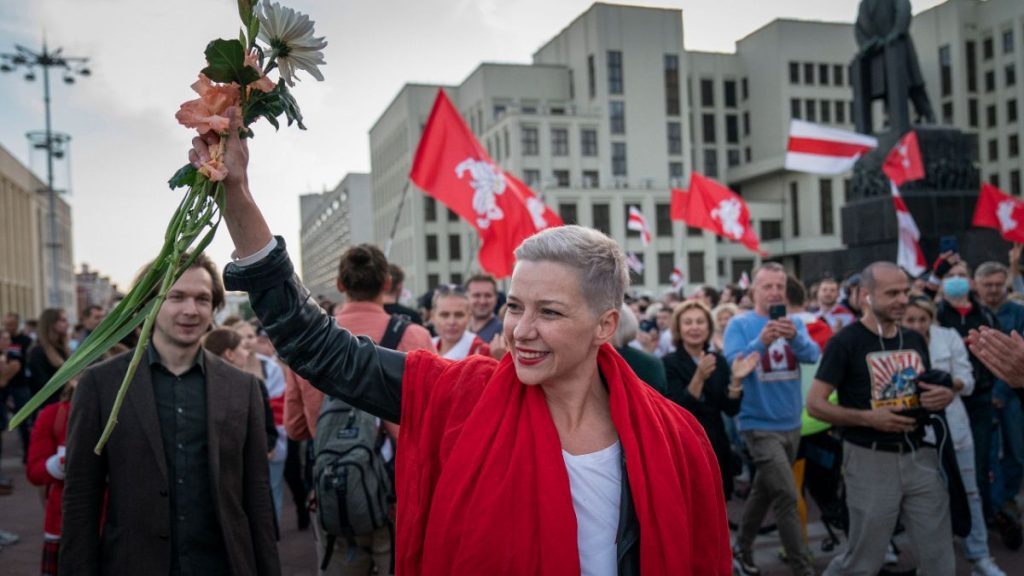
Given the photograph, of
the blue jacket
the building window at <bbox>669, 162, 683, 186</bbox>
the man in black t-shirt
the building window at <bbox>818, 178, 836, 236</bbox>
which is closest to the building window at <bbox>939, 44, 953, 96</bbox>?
the building window at <bbox>818, 178, 836, 236</bbox>

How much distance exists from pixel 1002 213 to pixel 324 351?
42.2 feet

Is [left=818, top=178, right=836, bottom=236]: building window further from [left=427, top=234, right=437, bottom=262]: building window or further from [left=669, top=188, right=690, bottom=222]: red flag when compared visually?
[left=669, top=188, right=690, bottom=222]: red flag

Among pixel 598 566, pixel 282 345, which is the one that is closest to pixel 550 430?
pixel 598 566

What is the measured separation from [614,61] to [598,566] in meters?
63.6

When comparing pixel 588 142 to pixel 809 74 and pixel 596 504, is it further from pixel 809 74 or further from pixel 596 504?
pixel 596 504

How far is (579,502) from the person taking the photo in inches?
82.6

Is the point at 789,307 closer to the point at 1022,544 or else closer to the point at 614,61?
the point at 1022,544

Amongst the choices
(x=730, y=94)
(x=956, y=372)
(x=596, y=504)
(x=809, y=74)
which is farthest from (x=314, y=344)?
(x=730, y=94)

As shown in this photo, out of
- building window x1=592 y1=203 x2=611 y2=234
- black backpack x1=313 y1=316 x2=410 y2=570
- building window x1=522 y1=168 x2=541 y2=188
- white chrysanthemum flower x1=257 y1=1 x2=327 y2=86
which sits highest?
building window x1=522 y1=168 x2=541 y2=188

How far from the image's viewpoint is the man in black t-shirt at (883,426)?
4.31m

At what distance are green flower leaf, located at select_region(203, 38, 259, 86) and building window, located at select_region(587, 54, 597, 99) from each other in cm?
6282

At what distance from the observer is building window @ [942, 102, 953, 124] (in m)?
61.0

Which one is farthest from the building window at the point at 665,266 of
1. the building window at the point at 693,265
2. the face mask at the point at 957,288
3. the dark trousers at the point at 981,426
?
the dark trousers at the point at 981,426

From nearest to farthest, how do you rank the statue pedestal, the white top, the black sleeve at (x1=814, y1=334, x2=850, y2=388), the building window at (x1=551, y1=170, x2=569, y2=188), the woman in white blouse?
1. the white top
2. the black sleeve at (x1=814, y1=334, x2=850, y2=388)
3. the woman in white blouse
4. the statue pedestal
5. the building window at (x1=551, y1=170, x2=569, y2=188)
